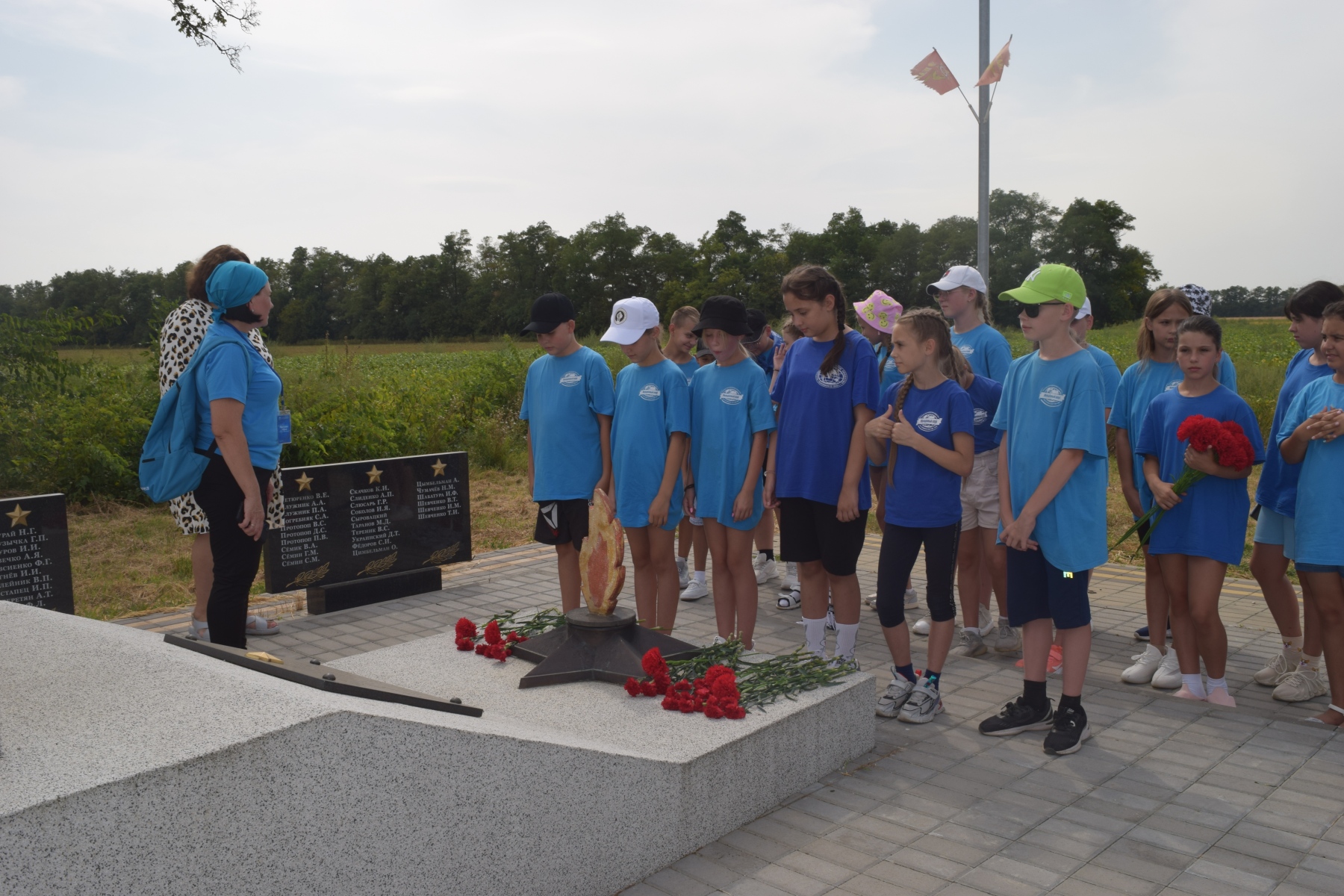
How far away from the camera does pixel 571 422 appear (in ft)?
16.9

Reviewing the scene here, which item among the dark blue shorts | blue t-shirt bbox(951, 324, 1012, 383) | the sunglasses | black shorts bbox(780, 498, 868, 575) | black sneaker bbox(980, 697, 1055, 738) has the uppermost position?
the sunglasses

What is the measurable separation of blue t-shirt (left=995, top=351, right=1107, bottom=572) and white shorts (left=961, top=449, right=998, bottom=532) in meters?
1.23

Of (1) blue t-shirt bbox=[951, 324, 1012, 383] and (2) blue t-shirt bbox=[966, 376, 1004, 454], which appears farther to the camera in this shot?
(1) blue t-shirt bbox=[951, 324, 1012, 383]

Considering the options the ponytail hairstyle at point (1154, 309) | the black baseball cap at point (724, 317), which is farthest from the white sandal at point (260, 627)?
the ponytail hairstyle at point (1154, 309)

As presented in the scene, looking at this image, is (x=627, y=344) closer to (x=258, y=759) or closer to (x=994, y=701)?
(x=994, y=701)

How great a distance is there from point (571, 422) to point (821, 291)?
4.94 feet

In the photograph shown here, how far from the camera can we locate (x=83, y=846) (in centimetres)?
198

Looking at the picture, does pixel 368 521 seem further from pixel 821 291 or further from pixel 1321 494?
pixel 1321 494

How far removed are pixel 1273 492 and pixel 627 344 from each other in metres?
3.29

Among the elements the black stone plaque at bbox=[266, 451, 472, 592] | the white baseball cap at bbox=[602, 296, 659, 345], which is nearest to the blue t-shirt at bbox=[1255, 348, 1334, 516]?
the white baseball cap at bbox=[602, 296, 659, 345]

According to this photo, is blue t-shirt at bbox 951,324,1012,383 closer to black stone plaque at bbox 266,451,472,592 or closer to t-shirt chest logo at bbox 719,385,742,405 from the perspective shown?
t-shirt chest logo at bbox 719,385,742,405

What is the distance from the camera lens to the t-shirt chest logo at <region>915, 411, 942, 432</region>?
14.3 ft

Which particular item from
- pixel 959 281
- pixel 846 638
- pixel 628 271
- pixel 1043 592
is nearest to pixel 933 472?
pixel 1043 592

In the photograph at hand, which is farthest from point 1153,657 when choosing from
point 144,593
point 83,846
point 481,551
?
point 144,593
